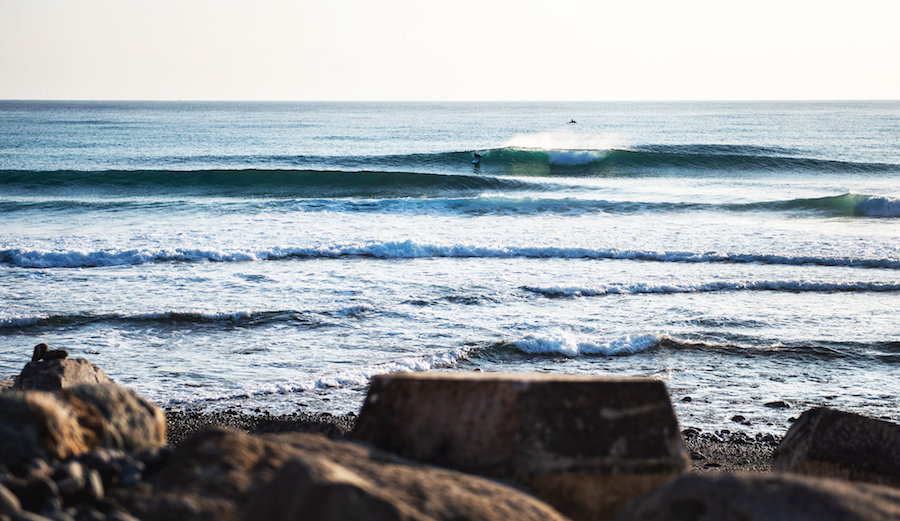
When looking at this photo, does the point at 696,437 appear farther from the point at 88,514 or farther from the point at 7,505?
the point at 7,505

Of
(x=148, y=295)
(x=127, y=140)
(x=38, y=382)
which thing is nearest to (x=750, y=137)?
(x=127, y=140)

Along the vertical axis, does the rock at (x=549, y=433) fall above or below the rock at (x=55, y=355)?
above

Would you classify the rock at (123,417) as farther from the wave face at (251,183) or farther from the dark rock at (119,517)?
the wave face at (251,183)

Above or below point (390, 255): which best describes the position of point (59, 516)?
above

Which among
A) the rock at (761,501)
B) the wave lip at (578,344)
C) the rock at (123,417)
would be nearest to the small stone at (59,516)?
the rock at (123,417)

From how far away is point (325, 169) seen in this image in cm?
3212

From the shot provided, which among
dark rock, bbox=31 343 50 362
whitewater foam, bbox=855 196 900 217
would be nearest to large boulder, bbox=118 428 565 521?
dark rock, bbox=31 343 50 362

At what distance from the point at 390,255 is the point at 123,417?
458 inches

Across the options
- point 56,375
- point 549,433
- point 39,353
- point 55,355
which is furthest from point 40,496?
point 39,353

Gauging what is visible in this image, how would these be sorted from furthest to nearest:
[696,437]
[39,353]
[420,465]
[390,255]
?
1. [390,255]
2. [696,437]
3. [39,353]
4. [420,465]

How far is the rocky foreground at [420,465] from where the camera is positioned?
2.36 meters

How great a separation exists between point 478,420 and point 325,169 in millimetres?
29816

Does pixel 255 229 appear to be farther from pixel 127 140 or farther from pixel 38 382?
pixel 127 140

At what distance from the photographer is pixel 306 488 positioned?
7.13ft
